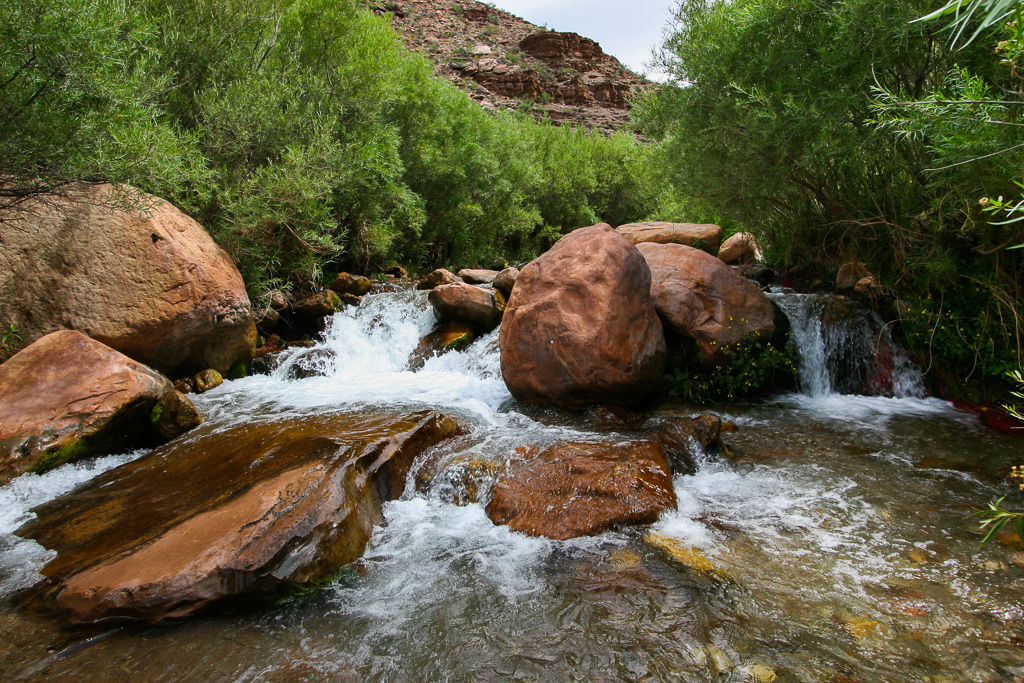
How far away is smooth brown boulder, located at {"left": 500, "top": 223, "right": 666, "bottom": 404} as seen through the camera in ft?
17.9

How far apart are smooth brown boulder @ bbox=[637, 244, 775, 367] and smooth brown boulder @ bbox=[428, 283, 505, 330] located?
8.88 feet

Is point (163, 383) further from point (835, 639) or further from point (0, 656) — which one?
point (835, 639)

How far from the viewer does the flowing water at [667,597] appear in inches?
93.5

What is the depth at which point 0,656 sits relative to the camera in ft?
8.18

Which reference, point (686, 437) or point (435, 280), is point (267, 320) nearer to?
point (435, 280)

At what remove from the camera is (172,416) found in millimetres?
5355

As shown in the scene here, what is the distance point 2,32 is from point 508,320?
5.24 metres

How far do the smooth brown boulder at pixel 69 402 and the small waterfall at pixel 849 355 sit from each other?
7166 mm

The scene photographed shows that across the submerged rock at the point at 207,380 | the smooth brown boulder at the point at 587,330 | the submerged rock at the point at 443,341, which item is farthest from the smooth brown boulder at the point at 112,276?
the smooth brown boulder at the point at 587,330

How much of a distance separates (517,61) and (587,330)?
38.8 metres

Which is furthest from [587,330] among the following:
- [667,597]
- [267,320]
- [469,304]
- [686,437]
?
[267,320]

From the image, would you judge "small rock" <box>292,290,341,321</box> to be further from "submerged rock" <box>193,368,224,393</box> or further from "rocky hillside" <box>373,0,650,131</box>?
"rocky hillside" <box>373,0,650,131</box>

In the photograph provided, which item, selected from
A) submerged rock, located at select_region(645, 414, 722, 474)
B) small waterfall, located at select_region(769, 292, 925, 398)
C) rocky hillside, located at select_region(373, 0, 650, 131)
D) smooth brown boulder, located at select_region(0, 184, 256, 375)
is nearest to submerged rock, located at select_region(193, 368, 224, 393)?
smooth brown boulder, located at select_region(0, 184, 256, 375)

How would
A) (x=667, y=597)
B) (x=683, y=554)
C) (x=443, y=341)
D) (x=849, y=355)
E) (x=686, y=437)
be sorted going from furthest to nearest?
(x=443, y=341) < (x=849, y=355) < (x=686, y=437) < (x=683, y=554) < (x=667, y=597)
